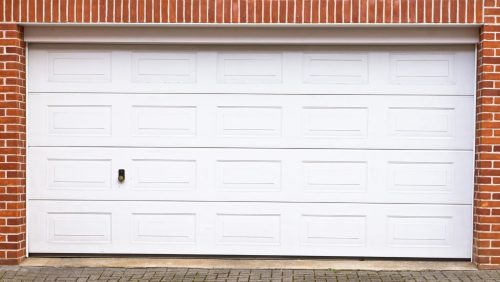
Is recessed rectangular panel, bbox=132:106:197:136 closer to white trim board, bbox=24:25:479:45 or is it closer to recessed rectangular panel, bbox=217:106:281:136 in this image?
recessed rectangular panel, bbox=217:106:281:136

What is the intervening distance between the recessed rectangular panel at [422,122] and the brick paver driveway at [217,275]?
1.41 metres

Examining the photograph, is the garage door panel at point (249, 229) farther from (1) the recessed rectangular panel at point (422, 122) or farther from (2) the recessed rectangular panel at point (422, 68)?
(2) the recessed rectangular panel at point (422, 68)

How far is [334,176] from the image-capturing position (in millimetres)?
7359

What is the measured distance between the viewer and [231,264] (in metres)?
7.24

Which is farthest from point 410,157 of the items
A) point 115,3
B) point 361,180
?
point 115,3

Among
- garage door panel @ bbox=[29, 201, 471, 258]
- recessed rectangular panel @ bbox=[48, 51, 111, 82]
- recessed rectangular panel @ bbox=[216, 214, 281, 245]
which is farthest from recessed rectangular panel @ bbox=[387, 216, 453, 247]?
recessed rectangular panel @ bbox=[48, 51, 111, 82]

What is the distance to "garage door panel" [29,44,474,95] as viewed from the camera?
23.9ft

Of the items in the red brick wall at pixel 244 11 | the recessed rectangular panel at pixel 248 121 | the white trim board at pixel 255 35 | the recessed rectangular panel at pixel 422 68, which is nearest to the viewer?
the red brick wall at pixel 244 11

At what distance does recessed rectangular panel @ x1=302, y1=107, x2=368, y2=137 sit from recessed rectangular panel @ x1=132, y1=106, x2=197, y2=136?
1194mm

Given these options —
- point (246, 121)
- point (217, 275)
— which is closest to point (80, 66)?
point (246, 121)

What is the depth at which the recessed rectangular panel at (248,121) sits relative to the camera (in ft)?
24.2

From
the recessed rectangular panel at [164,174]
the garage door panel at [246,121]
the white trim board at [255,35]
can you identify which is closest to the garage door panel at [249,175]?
the recessed rectangular panel at [164,174]

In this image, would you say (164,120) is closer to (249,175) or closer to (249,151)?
(249,151)

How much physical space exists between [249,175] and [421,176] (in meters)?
1.77
